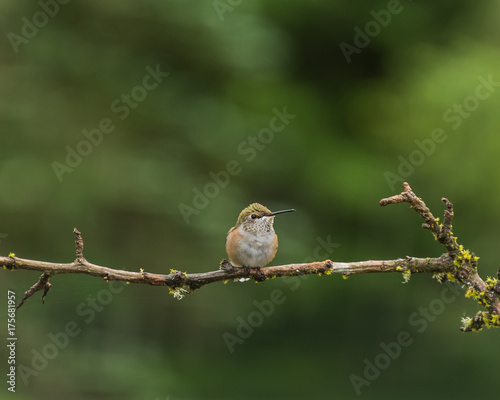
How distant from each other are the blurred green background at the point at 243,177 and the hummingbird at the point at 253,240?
4475mm

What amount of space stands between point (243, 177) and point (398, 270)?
40.3 ft

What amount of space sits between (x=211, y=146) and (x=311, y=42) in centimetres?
667

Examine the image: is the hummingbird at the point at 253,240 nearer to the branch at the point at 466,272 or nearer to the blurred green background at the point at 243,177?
the branch at the point at 466,272

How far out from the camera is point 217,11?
11.9 m

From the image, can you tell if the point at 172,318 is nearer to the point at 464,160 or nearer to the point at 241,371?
the point at 241,371

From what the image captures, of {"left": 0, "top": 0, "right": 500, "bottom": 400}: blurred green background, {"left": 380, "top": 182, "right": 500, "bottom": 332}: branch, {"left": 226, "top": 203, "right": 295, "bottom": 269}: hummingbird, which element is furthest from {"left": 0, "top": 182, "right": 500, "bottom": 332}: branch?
{"left": 0, "top": 0, "right": 500, "bottom": 400}: blurred green background

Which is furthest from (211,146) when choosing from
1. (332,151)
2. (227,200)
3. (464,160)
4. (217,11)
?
(464,160)

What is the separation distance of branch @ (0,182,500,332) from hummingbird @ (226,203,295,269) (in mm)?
1568

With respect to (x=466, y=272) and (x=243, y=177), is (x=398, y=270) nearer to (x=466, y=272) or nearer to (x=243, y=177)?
(x=466, y=272)

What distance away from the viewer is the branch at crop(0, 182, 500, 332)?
10.1 ft

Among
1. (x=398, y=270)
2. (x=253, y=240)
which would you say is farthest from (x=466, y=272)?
(x=253, y=240)

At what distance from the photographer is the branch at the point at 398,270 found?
10.1 feet

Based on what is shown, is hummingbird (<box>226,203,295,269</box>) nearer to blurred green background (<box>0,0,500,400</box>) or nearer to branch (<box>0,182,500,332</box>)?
branch (<box>0,182,500,332</box>)

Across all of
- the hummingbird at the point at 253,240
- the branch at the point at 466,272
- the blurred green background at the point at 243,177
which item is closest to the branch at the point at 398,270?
the branch at the point at 466,272
